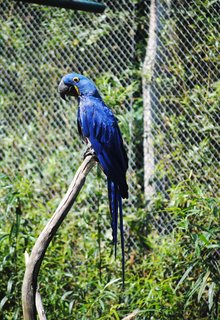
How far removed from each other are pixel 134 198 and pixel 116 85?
2.67ft

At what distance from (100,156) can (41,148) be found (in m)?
2.01

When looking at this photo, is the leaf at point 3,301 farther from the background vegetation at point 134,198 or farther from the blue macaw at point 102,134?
the blue macaw at point 102,134

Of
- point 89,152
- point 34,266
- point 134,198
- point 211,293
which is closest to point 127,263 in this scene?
point 134,198

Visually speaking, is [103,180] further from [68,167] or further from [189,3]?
[189,3]

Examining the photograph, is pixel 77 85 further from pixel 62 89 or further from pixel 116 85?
pixel 116 85

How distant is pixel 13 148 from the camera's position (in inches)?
238

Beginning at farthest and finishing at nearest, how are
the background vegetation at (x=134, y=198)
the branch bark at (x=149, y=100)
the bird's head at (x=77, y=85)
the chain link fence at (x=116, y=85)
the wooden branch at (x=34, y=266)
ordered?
1. the branch bark at (x=149, y=100)
2. the chain link fence at (x=116, y=85)
3. the background vegetation at (x=134, y=198)
4. the bird's head at (x=77, y=85)
5. the wooden branch at (x=34, y=266)

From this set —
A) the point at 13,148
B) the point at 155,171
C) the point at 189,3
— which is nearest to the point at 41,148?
the point at 13,148

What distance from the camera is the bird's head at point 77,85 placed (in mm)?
4215

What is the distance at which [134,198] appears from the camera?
536 cm

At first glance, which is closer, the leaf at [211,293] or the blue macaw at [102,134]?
the blue macaw at [102,134]

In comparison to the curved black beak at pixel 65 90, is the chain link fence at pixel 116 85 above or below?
below

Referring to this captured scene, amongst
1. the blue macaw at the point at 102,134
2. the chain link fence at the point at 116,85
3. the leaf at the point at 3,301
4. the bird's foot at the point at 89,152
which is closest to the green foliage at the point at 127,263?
the leaf at the point at 3,301

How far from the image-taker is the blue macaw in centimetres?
398
